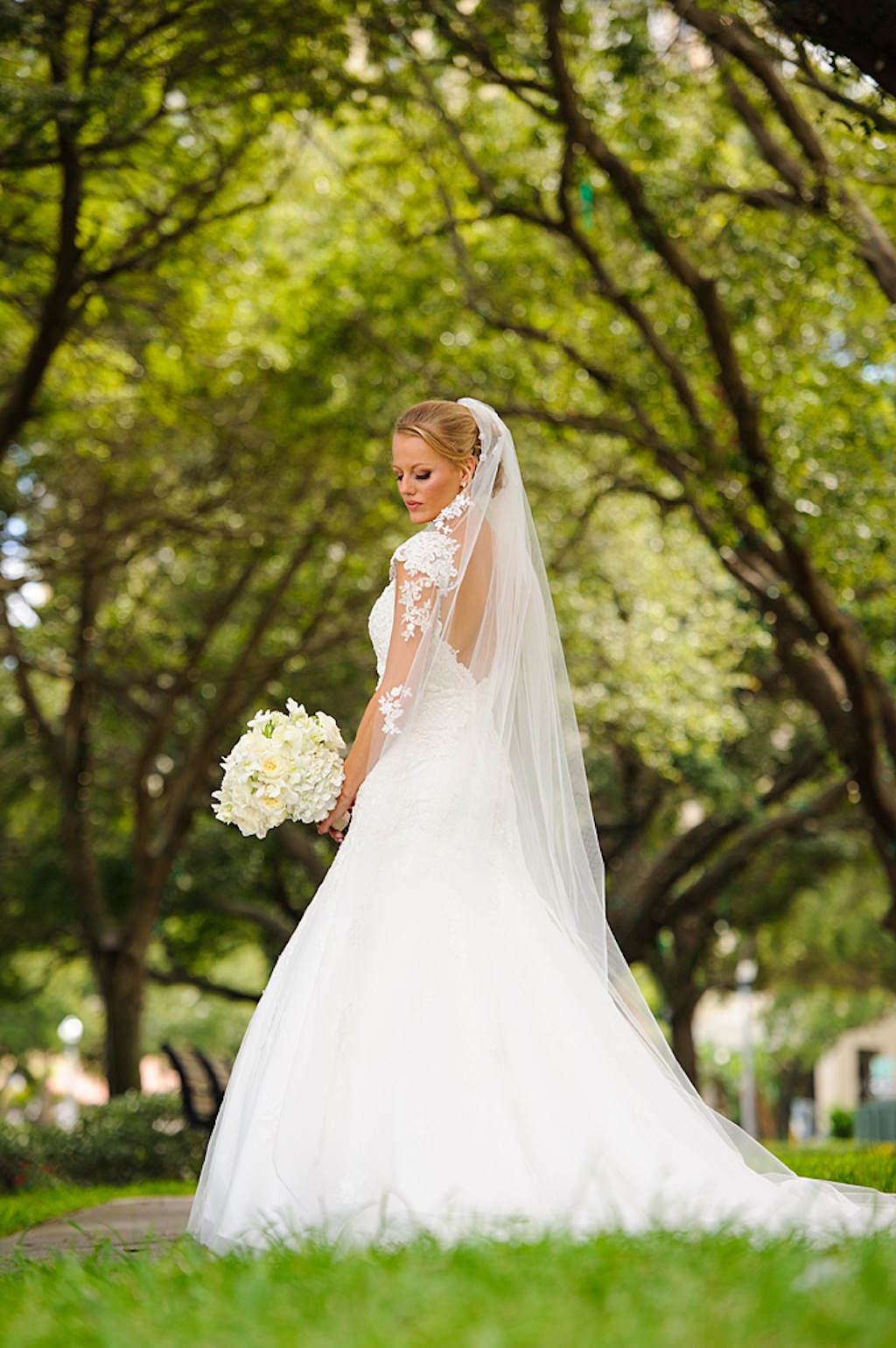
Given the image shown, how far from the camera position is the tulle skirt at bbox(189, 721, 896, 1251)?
A: 147 inches

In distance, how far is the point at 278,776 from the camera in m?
4.65

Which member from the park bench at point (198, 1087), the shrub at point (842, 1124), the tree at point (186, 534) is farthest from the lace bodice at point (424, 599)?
the shrub at point (842, 1124)

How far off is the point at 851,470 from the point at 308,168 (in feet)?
25.9

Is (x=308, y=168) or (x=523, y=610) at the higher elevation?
(x=308, y=168)

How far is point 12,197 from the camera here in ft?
38.3

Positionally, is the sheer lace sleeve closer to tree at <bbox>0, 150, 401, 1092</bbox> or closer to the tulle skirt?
the tulle skirt

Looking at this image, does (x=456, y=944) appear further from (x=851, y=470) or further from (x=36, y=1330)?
(x=851, y=470)

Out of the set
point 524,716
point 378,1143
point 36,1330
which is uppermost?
point 524,716

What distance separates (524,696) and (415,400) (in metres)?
8.89

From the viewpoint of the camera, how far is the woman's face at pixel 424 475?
5.07m

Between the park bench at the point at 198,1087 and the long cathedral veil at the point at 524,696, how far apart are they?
8465mm

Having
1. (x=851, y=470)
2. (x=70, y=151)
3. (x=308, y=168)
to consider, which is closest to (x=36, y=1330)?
(x=70, y=151)

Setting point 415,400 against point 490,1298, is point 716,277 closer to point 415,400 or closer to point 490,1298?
point 415,400

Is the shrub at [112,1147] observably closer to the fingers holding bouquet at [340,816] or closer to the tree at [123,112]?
the tree at [123,112]
